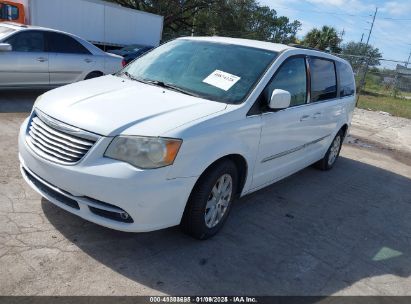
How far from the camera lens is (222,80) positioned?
3.98m

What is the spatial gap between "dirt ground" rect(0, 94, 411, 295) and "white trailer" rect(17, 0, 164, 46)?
432 inches

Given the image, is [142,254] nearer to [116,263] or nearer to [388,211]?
[116,263]

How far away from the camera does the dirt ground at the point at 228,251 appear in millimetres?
3010

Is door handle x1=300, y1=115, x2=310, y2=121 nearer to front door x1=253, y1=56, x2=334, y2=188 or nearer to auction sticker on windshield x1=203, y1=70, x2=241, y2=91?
front door x1=253, y1=56, x2=334, y2=188

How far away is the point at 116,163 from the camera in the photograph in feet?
9.84

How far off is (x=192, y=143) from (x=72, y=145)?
3.00 feet

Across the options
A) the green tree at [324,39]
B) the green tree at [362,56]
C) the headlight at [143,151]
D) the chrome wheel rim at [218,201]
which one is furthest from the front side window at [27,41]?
the green tree at [324,39]

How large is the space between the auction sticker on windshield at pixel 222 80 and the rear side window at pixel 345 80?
276cm

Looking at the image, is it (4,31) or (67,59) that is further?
(67,59)

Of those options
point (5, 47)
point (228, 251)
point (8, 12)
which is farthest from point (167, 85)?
point (8, 12)

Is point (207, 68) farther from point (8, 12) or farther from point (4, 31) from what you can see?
point (8, 12)

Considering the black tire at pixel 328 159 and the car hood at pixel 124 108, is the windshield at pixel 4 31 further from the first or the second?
the black tire at pixel 328 159

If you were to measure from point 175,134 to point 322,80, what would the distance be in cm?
305

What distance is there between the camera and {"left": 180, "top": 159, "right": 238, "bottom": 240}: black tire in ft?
11.0
